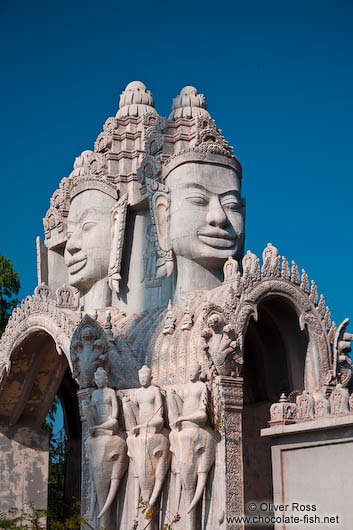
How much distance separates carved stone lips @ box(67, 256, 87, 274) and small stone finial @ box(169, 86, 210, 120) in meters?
3.16

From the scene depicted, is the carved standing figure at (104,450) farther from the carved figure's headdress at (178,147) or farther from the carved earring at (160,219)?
the carved figure's headdress at (178,147)

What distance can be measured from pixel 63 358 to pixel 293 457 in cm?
766

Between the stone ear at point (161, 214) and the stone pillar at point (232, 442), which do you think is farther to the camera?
the stone ear at point (161, 214)

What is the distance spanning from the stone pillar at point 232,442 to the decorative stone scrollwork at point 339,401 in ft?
5.75

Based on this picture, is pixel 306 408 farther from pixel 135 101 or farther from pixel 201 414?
pixel 135 101

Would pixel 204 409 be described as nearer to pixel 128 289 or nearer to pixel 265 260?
pixel 265 260

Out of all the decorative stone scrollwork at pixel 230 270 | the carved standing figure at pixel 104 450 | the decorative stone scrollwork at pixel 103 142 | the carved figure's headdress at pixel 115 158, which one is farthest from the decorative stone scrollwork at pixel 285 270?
the decorative stone scrollwork at pixel 103 142

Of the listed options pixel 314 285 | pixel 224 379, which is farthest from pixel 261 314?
pixel 224 379

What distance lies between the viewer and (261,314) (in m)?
15.3

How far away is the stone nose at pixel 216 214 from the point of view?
1508cm

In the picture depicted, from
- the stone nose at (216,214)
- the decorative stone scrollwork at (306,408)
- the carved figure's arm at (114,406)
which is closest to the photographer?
the decorative stone scrollwork at (306,408)

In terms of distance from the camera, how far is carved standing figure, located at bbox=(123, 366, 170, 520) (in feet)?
44.4

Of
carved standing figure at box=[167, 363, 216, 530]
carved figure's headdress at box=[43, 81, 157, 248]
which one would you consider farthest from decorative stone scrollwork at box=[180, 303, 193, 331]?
carved figure's headdress at box=[43, 81, 157, 248]

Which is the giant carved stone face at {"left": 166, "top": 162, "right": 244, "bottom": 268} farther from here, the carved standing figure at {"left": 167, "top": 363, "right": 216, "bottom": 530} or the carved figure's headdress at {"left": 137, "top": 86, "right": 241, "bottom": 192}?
the carved standing figure at {"left": 167, "top": 363, "right": 216, "bottom": 530}
